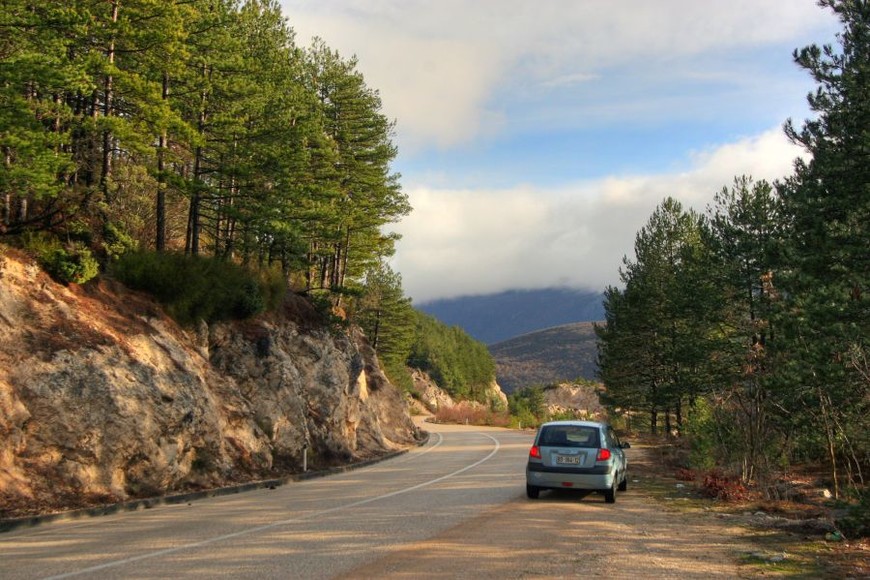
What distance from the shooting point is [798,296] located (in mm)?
13945

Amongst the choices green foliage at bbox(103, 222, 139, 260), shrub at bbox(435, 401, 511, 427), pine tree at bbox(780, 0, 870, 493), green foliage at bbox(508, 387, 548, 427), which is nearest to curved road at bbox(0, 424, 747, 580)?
pine tree at bbox(780, 0, 870, 493)

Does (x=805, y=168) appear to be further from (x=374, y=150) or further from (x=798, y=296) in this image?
(x=374, y=150)

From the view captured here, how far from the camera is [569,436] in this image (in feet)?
45.1

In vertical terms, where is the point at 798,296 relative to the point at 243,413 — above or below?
above

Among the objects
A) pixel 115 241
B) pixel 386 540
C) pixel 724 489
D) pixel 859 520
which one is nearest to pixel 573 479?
pixel 724 489

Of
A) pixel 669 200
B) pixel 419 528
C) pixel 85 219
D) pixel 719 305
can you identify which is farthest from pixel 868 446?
pixel 669 200

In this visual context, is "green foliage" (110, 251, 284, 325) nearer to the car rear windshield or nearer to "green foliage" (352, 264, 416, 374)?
the car rear windshield

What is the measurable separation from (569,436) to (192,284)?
40.9ft

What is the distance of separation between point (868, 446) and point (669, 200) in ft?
97.9

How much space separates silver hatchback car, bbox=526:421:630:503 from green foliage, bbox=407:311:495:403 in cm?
10847

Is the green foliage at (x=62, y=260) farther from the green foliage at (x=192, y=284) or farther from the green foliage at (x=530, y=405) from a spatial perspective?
the green foliage at (x=530, y=405)

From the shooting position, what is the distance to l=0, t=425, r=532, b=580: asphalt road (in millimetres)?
7293

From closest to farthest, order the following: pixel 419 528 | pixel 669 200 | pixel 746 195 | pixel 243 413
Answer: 1. pixel 419 528
2. pixel 243 413
3. pixel 746 195
4. pixel 669 200

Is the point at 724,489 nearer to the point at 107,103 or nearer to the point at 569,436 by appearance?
the point at 569,436
